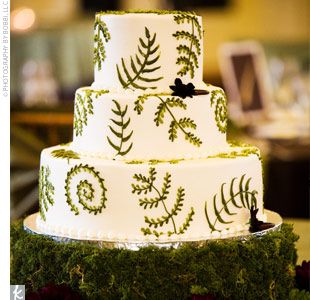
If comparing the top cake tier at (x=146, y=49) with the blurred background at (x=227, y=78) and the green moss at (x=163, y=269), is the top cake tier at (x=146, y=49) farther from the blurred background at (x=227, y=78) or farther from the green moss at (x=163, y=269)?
the blurred background at (x=227, y=78)

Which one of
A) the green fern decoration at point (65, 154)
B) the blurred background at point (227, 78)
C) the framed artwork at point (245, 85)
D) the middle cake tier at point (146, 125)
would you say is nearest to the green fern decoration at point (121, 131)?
the middle cake tier at point (146, 125)

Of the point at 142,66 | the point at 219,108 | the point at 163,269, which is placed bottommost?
the point at 163,269

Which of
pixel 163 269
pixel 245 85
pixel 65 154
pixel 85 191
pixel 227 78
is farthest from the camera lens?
pixel 227 78

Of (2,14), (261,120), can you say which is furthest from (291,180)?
(2,14)

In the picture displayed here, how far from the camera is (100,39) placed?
2.62 metres

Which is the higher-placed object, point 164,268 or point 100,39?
point 100,39

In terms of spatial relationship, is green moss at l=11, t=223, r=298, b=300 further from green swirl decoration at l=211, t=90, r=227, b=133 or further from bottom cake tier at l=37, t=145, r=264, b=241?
green swirl decoration at l=211, t=90, r=227, b=133

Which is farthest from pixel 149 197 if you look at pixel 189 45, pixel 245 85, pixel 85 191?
pixel 245 85

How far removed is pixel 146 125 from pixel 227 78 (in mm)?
5295

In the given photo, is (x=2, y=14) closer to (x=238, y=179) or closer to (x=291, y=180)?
(x=238, y=179)

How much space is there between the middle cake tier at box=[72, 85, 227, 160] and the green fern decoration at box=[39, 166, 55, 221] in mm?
116

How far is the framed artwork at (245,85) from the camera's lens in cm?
687

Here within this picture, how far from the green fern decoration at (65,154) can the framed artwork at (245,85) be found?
3.97m

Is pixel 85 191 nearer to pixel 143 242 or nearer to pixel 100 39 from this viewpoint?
pixel 143 242
